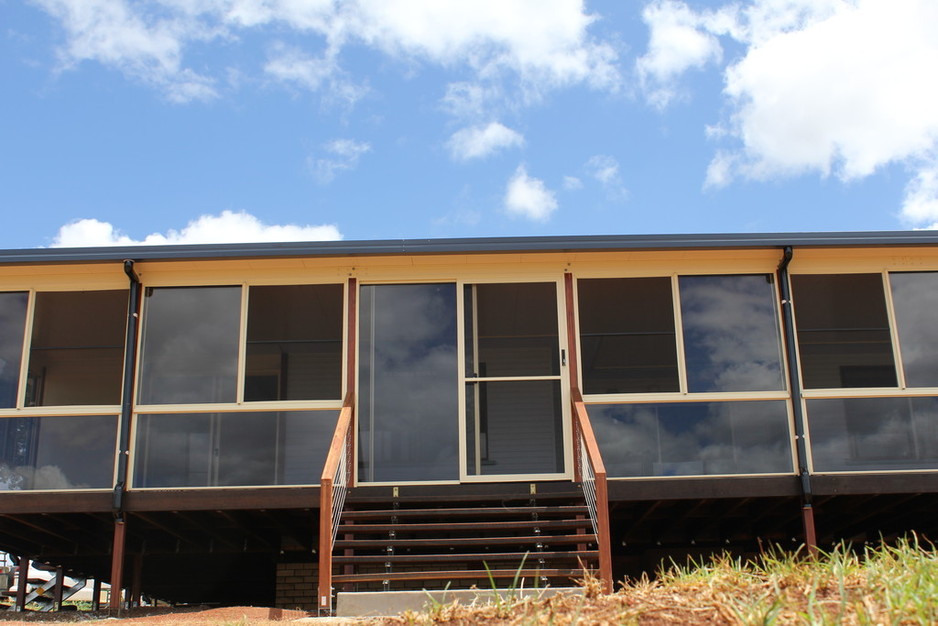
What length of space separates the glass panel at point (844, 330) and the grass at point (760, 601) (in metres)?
6.56

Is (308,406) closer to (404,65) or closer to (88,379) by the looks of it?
(88,379)

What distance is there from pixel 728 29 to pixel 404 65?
21.9ft

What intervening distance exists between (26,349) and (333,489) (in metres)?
4.22

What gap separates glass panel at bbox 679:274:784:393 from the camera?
10.4m

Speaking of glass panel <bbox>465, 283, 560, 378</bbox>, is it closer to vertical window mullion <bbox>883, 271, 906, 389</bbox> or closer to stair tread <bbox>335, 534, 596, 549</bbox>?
stair tread <bbox>335, 534, 596, 549</bbox>

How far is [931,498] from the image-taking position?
10.6 m

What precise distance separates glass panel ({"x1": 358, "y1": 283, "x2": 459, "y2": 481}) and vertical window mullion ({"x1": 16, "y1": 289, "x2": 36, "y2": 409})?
11.9 ft

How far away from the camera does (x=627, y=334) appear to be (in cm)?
1080

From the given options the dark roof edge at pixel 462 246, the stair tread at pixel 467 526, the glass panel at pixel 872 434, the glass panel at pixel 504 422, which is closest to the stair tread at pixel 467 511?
the stair tread at pixel 467 526

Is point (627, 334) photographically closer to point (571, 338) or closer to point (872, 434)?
point (571, 338)

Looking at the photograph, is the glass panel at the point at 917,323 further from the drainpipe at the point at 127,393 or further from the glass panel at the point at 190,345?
the drainpipe at the point at 127,393

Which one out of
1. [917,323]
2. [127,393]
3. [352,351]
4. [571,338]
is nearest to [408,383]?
[352,351]

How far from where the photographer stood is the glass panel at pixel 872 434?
396 inches

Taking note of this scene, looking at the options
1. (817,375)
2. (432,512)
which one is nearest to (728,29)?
(817,375)
